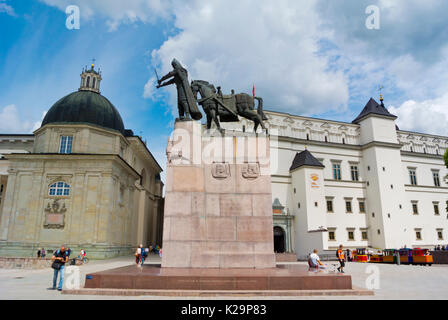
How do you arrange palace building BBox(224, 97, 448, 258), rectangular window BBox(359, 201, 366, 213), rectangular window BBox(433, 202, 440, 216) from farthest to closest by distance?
rectangular window BBox(433, 202, 440, 216), rectangular window BBox(359, 201, 366, 213), palace building BBox(224, 97, 448, 258)

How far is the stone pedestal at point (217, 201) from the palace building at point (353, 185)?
30.8 meters

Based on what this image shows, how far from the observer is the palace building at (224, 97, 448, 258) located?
44.4 metres

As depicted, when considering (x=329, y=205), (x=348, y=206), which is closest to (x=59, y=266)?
(x=329, y=205)

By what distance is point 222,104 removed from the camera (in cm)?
1393

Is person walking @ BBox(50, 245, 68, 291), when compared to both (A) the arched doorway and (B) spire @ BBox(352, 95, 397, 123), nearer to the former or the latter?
A: (A) the arched doorway

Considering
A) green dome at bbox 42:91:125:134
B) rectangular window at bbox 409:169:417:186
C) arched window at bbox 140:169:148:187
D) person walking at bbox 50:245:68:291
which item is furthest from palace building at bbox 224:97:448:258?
person walking at bbox 50:245:68:291

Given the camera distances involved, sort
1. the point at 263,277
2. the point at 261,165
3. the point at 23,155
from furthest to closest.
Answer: the point at 23,155 → the point at 261,165 → the point at 263,277

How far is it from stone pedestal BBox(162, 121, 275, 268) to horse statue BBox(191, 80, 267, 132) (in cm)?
100

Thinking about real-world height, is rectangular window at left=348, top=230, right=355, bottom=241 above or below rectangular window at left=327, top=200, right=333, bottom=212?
below

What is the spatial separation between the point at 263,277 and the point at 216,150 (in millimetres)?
5546

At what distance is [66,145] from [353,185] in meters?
42.7

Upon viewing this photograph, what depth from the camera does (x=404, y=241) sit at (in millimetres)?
47344
